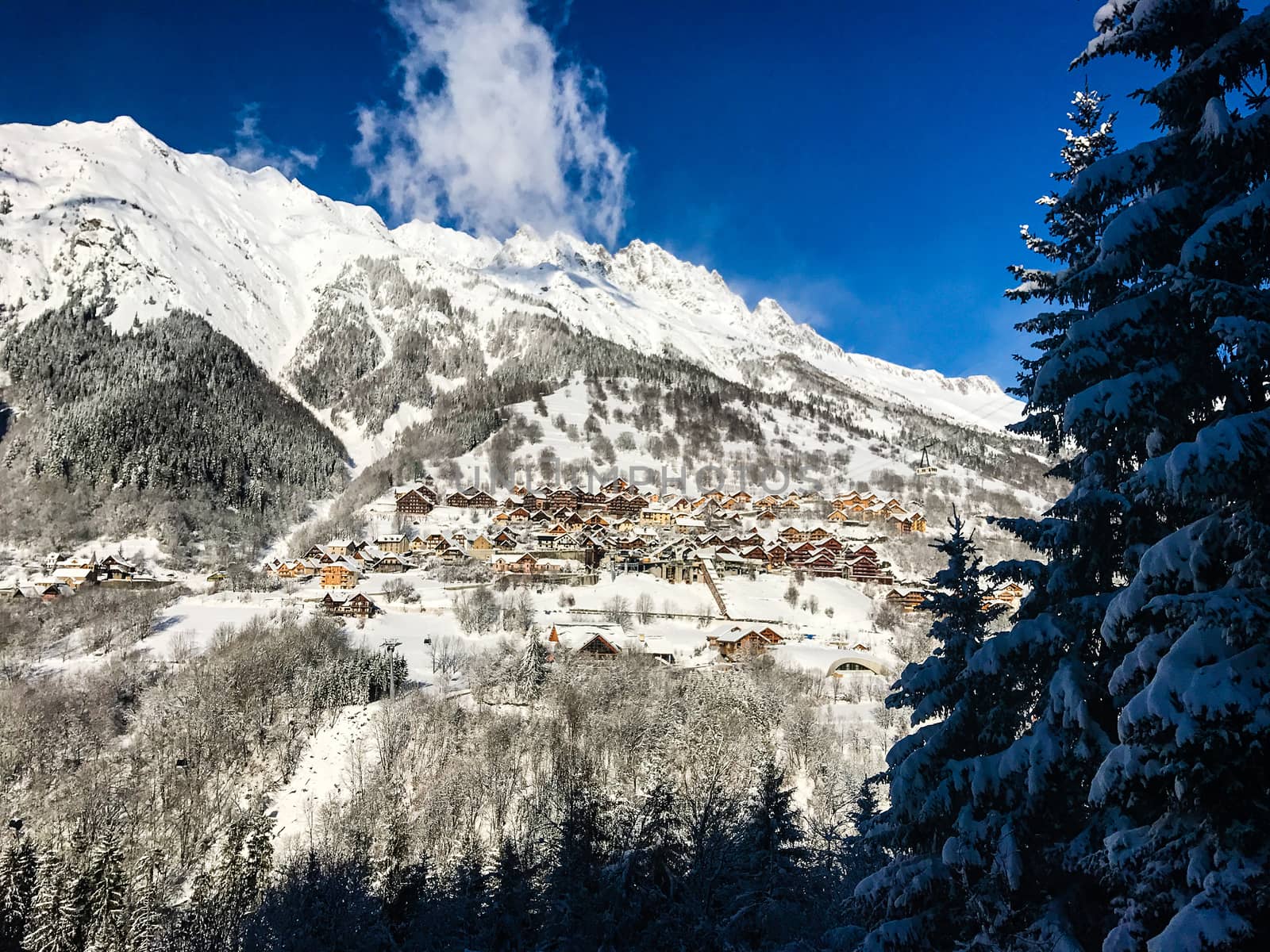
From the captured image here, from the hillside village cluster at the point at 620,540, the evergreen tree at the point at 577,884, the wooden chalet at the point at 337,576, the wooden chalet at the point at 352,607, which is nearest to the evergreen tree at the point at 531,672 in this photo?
the evergreen tree at the point at 577,884

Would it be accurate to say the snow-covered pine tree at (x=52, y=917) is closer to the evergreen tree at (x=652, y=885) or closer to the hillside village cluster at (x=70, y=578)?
the evergreen tree at (x=652, y=885)

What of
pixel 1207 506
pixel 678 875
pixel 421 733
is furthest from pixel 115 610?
pixel 1207 506

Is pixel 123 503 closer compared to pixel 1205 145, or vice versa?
pixel 1205 145

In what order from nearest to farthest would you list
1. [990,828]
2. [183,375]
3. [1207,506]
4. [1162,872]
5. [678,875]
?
[1162,872], [1207,506], [990,828], [678,875], [183,375]

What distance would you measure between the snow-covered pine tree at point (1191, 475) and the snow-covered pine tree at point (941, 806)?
6.75ft

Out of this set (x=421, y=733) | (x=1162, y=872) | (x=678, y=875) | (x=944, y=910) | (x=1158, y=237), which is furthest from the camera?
(x=421, y=733)

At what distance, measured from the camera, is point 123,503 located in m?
98.4

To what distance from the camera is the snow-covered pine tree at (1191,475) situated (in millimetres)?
5785

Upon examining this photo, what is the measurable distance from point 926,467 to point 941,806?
498 feet

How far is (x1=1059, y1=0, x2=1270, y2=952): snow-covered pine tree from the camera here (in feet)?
19.0

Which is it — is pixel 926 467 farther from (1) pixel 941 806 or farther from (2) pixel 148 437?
(2) pixel 148 437

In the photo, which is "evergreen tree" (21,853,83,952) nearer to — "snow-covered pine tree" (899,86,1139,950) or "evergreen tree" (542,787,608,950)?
"evergreen tree" (542,787,608,950)

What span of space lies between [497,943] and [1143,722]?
2243 cm

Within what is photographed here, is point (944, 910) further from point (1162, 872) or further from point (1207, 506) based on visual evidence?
point (1207, 506)
